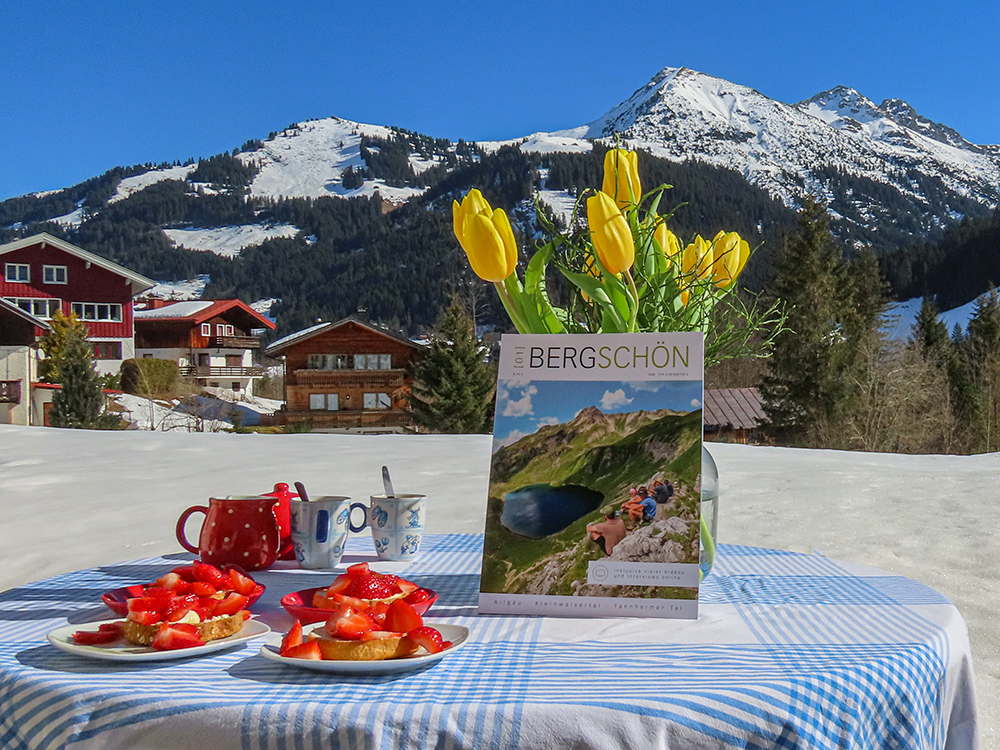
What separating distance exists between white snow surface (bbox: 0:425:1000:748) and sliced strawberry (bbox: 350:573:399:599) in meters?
1.74

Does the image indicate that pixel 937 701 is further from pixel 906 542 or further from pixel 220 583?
pixel 906 542

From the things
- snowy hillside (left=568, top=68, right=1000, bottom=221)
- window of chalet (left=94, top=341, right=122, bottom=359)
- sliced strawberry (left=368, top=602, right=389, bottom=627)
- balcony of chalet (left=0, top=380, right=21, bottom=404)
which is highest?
snowy hillside (left=568, top=68, right=1000, bottom=221)

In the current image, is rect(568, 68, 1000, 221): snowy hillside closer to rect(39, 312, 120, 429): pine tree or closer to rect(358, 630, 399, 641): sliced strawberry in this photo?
rect(39, 312, 120, 429): pine tree

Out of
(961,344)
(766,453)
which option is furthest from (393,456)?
(961,344)

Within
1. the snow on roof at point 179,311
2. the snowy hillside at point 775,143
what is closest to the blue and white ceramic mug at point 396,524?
the snow on roof at point 179,311

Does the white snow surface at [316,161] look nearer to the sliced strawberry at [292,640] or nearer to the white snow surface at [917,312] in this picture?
the white snow surface at [917,312]

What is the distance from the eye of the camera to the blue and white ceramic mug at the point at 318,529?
118 centimetres

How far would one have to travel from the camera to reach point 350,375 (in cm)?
3066

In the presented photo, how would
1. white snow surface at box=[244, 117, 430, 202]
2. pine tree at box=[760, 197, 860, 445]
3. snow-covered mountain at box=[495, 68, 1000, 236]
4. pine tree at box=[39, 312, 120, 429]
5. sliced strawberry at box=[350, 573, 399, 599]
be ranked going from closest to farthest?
sliced strawberry at box=[350, 573, 399, 599]
pine tree at box=[760, 197, 860, 445]
pine tree at box=[39, 312, 120, 429]
snow-covered mountain at box=[495, 68, 1000, 236]
white snow surface at box=[244, 117, 430, 202]

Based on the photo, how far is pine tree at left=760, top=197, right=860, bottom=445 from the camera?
21.5m

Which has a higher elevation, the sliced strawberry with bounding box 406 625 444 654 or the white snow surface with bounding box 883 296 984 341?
the white snow surface with bounding box 883 296 984 341

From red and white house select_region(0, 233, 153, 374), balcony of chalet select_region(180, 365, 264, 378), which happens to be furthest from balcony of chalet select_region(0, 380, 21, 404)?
balcony of chalet select_region(180, 365, 264, 378)

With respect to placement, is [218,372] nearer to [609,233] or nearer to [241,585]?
[241,585]

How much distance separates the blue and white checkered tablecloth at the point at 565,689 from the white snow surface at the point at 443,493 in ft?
4.75
